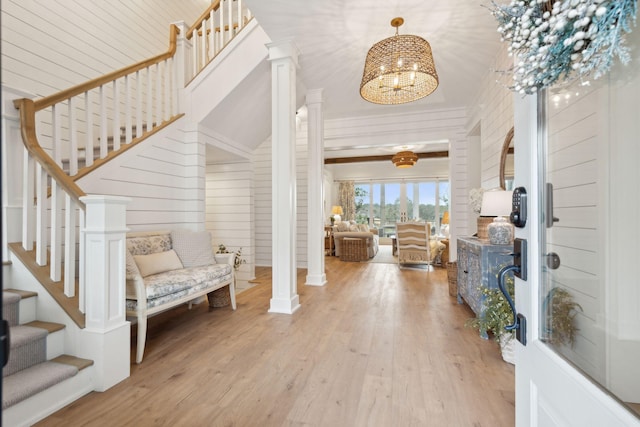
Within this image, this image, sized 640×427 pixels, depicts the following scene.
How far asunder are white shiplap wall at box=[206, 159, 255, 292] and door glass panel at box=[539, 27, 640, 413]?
457 cm

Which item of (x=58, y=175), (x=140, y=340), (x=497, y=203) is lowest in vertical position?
(x=140, y=340)

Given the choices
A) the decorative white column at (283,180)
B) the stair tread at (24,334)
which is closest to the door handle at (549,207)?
the stair tread at (24,334)

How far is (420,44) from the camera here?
2.72 metres

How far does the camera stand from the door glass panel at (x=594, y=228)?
2.34 feet

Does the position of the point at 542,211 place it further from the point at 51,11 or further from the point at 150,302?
the point at 51,11

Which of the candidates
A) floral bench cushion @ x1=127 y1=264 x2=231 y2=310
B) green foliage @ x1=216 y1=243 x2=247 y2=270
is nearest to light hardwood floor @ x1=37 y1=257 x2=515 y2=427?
floral bench cushion @ x1=127 y1=264 x2=231 y2=310

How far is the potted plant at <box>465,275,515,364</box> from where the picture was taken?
2.17 meters

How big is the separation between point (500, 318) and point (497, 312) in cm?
4

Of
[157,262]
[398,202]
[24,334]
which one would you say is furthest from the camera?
[398,202]

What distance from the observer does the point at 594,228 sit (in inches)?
31.6

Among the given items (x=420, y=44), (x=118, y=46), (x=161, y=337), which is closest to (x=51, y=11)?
(x=118, y=46)

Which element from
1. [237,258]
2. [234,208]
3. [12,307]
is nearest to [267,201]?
[234,208]

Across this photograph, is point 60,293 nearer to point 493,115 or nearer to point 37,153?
point 37,153

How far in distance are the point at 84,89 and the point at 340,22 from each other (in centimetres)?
230
